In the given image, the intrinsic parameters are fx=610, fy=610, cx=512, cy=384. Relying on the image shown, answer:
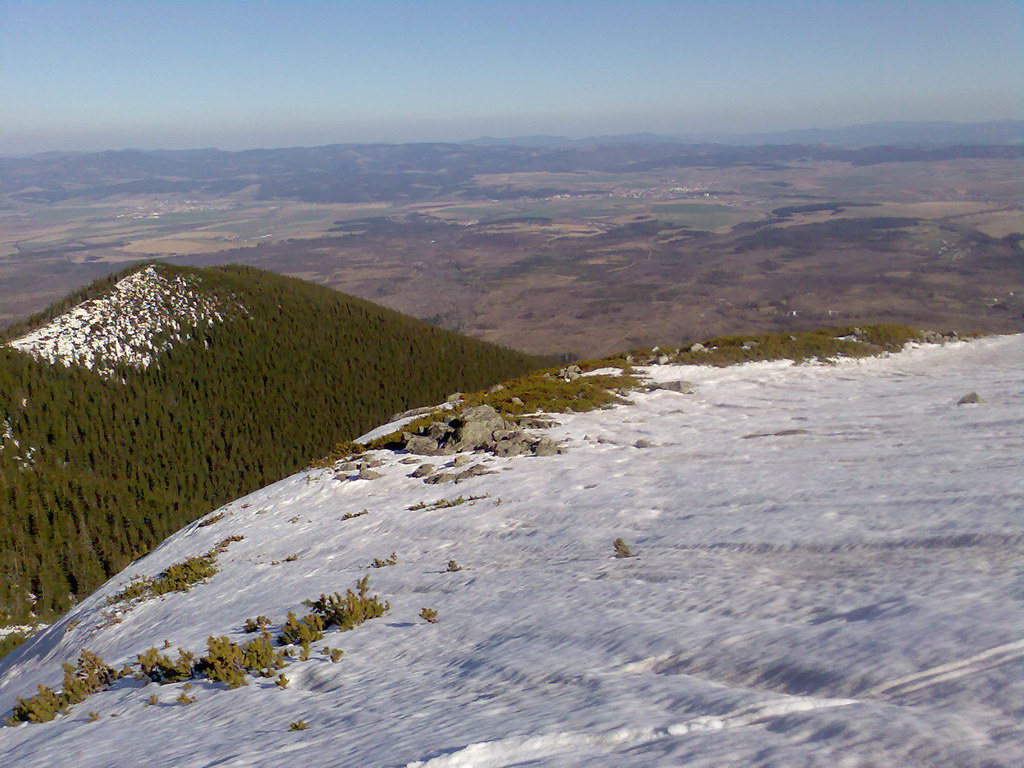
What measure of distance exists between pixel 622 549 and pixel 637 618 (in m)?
3.90

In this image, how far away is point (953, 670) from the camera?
277 inches

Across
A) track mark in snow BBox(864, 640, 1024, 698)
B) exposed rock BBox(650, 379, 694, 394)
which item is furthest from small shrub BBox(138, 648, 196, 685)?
exposed rock BBox(650, 379, 694, 394)

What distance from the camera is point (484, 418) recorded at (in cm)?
2886

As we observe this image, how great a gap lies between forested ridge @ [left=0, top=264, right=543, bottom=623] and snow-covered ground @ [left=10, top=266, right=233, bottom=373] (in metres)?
2.40

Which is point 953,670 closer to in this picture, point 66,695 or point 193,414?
point 66,695

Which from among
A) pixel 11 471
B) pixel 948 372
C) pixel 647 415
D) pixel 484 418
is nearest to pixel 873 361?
pixel 948 372

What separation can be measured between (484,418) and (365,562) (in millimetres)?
11808

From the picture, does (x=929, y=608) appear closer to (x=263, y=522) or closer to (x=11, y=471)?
(x=263, y=522)

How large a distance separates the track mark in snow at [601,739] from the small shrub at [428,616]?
5.87 metres

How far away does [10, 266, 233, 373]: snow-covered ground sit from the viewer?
9131cm

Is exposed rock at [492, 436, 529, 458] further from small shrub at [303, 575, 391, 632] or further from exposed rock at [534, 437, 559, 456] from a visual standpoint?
small shrub at [303, 575, 391, 632]

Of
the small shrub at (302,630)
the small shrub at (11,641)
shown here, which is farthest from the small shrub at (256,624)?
the small shrub at (11,641)

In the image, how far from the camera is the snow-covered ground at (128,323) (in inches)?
3595

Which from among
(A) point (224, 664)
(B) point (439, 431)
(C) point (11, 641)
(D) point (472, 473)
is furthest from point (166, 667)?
(C) point (11, 641)
